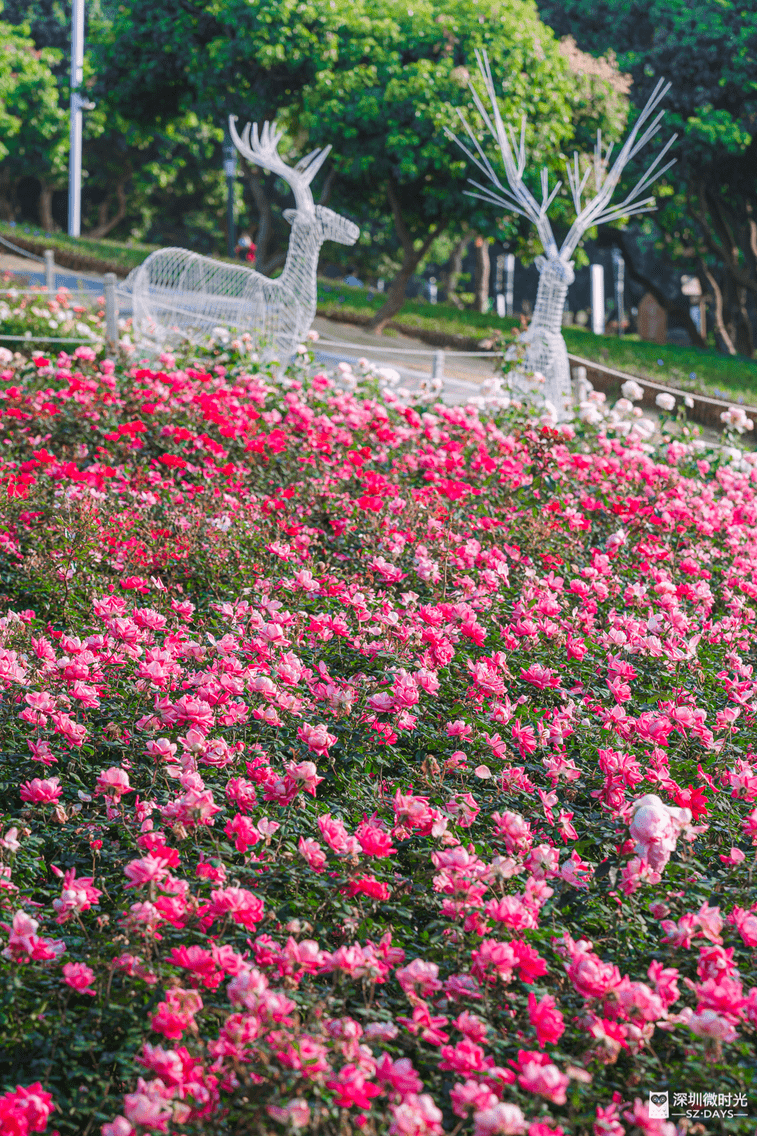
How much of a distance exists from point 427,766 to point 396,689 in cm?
25

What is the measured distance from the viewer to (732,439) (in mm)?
6578

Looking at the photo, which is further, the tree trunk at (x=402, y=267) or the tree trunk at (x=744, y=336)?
the tree trunk at (x=744, y=336)

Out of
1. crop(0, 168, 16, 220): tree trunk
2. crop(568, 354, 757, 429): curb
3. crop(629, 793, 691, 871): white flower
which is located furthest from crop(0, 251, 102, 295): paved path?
crop(629, 793, 691, 871): white flower

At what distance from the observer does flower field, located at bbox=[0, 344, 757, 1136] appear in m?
1.61

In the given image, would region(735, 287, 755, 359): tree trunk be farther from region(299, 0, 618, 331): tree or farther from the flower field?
the flower field

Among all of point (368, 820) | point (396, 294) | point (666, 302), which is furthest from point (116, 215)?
point (368, 820)

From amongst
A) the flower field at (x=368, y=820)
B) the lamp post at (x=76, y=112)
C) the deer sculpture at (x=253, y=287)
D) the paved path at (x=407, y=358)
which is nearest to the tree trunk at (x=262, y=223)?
the paved path at (x=407, y=358)

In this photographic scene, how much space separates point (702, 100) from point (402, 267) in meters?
6.17

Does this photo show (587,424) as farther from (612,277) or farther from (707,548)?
(612,277)

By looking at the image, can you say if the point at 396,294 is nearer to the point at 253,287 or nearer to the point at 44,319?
the point at 44,319

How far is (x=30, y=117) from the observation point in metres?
30.1

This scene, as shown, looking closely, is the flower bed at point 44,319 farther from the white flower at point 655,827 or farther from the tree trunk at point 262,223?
the tree trunk at point 262,223

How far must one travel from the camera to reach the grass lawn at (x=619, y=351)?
14.1 meters

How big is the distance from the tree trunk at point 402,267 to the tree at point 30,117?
16.8 metres
